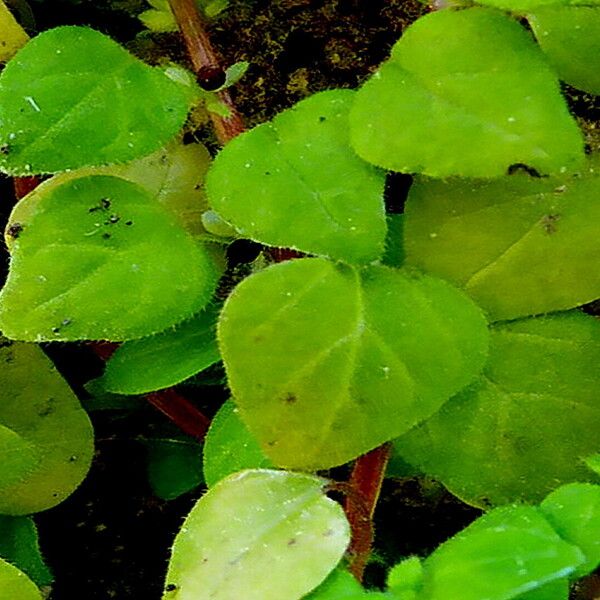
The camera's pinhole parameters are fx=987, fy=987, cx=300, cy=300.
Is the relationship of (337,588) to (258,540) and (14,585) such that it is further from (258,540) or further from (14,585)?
(14,585)

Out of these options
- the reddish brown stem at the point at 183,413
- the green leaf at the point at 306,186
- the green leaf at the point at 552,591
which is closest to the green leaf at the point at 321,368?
the green leaf at the point at 306,186

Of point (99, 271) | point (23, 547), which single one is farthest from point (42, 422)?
point (99, 271)

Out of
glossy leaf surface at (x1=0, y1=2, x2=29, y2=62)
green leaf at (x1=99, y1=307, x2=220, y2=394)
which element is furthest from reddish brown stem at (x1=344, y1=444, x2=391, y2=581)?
glossy leaf surface at (x1=0, y1=2, x2=29, y2=62)

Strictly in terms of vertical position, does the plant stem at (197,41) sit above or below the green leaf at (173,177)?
above

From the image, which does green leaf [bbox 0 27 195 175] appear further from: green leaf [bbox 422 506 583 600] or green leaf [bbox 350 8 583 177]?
green leaf [bbox 422 506 583 600]

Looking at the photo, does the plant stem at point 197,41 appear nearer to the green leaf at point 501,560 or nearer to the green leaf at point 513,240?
the green leaf at point 513,240
